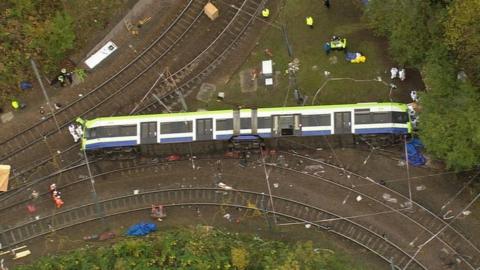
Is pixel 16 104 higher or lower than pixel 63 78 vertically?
lower

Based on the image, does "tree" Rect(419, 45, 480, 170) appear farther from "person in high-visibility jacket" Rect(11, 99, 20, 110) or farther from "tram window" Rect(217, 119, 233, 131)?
"person in high-visibility jacket" Rect(11, 99, 20, 110)

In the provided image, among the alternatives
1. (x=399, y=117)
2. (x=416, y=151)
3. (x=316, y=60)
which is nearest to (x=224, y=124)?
(x=316, y=60)

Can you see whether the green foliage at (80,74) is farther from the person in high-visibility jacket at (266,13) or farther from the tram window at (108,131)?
the person in high-visibility jacket at (266,13)

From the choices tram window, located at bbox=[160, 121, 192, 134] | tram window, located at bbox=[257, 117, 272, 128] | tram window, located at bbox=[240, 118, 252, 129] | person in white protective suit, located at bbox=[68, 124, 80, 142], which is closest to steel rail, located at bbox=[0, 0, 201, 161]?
person in white protective suit, located at bbox=[68, 124, 80, 142]

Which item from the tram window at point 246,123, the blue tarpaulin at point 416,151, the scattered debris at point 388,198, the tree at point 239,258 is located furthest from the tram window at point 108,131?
the blue tarpaulin at point 416,151

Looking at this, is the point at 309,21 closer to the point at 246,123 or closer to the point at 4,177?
the point at 246,123
